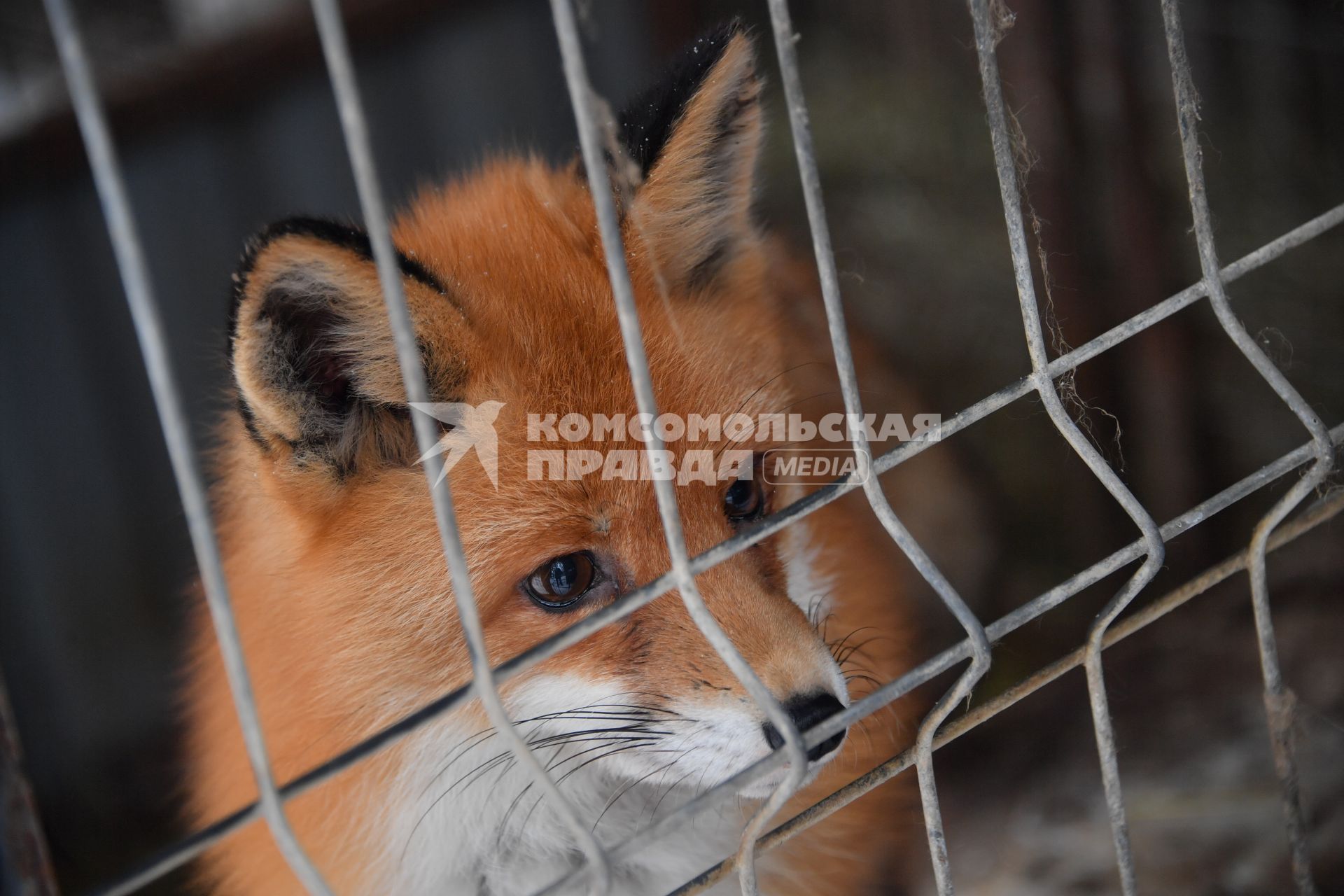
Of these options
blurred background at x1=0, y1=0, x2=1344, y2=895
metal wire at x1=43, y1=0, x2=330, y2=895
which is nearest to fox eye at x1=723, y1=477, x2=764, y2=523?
blurred background at x1=0, y1=0, x2=1344, y2=895

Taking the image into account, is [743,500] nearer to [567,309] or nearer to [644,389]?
[567,309]

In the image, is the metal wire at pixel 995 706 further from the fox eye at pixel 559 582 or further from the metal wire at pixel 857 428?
the fox eye at pixel 559 582

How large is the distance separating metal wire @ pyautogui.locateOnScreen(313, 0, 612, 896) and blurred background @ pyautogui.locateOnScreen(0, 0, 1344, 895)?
5.36 feet

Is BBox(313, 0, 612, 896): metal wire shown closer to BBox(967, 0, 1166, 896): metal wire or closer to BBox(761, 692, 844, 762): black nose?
BBox(761, 692, 844, 762): black nose

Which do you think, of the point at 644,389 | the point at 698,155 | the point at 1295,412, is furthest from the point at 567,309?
the point at 1295,412

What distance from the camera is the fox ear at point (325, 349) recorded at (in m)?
1.34

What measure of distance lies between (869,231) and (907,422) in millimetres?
1402

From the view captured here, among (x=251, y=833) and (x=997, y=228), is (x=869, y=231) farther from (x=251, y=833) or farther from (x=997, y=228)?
(x=251, y=833)

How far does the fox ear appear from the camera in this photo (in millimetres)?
1341

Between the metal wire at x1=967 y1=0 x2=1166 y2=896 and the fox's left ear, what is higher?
the fox's left ear

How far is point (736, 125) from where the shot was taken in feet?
6.44

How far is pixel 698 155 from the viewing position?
1.88 metres

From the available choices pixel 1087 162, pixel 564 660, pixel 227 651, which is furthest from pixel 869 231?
pixel 227 651

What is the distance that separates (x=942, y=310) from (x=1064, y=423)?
2985mm
